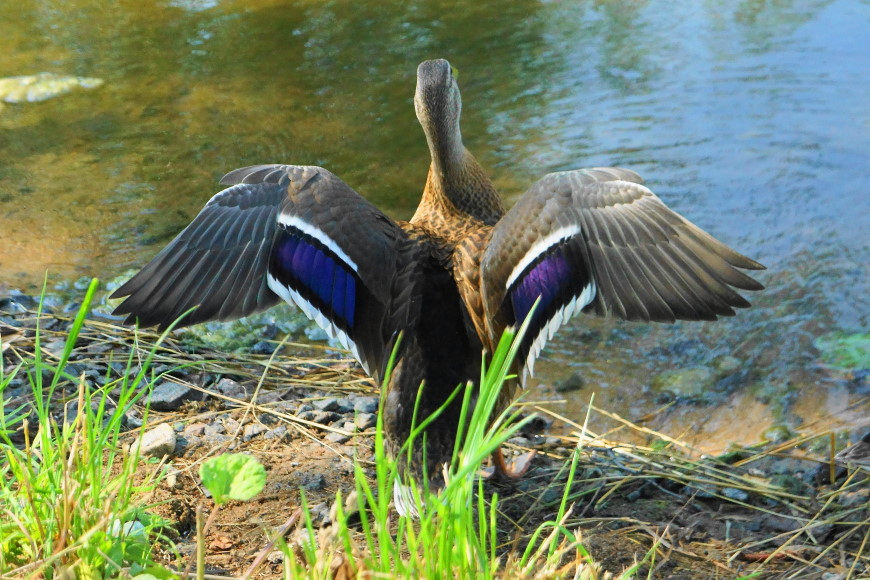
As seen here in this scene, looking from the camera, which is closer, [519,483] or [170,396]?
[519,483]

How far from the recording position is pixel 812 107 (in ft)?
22.0

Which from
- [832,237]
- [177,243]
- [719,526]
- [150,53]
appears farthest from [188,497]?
[150,53]

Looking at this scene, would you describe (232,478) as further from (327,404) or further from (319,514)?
(327,404)

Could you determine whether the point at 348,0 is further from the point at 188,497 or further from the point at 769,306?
the point at 188,497

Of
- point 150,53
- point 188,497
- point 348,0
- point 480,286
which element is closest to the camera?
point 188,497

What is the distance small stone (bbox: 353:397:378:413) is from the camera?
4.10m

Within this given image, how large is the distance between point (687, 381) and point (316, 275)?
2071mm

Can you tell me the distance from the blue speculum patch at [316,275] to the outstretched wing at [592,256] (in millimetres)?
550

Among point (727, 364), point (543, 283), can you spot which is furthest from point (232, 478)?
point (727, 364)

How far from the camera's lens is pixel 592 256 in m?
3.36

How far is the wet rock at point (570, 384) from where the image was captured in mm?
4664

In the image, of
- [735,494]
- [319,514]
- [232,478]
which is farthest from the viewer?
[735,494]

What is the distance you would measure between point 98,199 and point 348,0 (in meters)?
4.04

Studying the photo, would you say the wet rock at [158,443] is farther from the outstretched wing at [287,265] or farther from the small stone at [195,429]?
the outstretched wing at [287,265]
